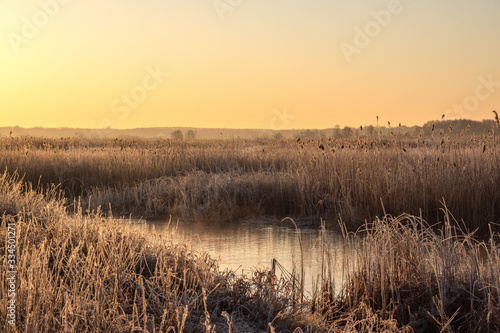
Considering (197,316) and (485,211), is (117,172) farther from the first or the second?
(197,316)

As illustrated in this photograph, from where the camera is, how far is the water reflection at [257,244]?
21.1ft

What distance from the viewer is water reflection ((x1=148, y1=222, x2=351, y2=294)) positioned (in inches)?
253

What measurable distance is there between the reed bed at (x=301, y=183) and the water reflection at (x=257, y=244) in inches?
31.9

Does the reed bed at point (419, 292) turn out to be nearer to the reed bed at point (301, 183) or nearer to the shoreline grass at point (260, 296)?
the shoreline grass at point (260, 296)

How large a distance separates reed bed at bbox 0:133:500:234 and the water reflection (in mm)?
810

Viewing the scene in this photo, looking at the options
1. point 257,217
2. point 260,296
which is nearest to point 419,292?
point 260,296

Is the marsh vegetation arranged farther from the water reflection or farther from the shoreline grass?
the water reflection

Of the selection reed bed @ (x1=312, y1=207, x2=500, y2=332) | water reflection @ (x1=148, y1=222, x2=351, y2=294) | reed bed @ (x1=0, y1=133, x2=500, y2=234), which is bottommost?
water reflection @ (x1=148, y1=222, x2=351, y2=294)

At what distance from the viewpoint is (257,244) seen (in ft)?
26.3

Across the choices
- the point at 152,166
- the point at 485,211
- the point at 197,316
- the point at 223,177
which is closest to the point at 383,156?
the point at 485,211

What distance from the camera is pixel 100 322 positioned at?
142 inches

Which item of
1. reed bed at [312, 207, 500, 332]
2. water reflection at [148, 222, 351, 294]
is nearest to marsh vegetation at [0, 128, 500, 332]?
reed bed at [312, 207, 500, 332]

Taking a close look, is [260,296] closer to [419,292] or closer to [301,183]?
[419,292]

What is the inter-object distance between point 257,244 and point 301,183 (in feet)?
8.66
